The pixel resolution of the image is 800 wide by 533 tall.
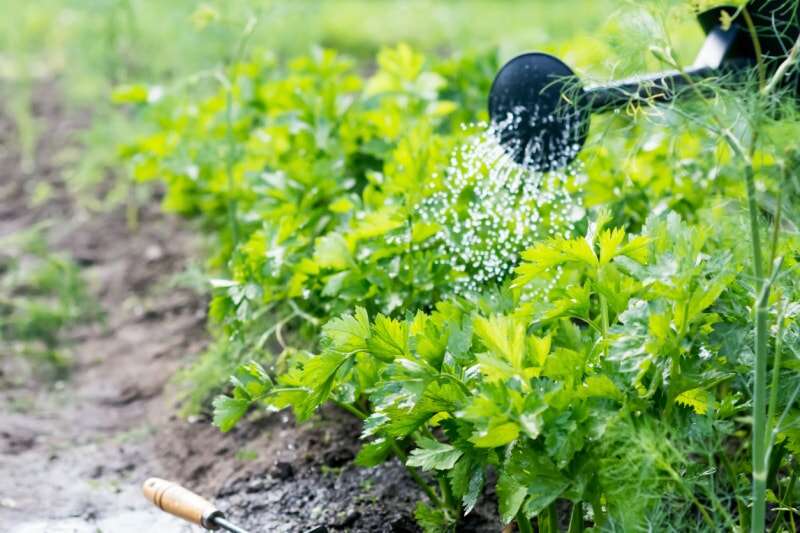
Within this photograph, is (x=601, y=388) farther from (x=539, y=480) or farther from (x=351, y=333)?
(x=351, y=333)

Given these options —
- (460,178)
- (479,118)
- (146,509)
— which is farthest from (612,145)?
(146,509)

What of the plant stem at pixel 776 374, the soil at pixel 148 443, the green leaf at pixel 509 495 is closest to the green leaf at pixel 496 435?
the green leaf at pixel 509 495

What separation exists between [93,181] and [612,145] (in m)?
2.70

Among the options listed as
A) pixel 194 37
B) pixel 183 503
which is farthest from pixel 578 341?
pixel 194 37

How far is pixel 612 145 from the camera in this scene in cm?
330

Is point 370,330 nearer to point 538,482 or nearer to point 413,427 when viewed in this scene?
point 413,427

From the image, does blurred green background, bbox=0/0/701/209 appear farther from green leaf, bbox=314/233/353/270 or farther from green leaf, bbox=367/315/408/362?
green leaf, bbox=367/315/408/362

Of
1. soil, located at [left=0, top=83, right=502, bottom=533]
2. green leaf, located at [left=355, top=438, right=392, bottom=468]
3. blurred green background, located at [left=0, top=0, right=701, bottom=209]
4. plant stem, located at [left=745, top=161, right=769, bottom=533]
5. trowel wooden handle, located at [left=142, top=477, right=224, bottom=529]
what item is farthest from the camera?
blurred green background, located at [left=0, top=0, right=701, bottom=209]

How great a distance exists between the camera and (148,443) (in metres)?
3.15

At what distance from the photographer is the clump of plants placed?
1.87 meters

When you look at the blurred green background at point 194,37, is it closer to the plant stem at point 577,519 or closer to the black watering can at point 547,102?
the black watering can at point 547,102

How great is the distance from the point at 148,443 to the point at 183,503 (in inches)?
36.2

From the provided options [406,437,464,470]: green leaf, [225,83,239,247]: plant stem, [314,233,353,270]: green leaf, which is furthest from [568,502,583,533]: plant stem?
[225,83,239,247]: plant stem

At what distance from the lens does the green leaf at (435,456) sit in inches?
79.0
